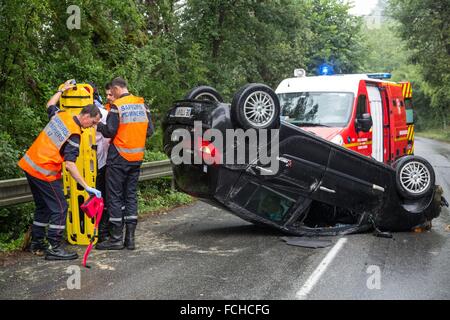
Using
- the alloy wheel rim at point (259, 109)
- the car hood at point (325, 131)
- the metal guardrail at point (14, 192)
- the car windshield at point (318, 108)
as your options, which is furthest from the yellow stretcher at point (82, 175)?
the car windshield at point (318, 108)

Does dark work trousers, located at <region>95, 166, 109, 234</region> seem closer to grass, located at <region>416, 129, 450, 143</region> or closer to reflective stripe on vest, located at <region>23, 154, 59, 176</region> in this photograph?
reflective stripe on vest, located at <region>23, 154, 59, 176</region>

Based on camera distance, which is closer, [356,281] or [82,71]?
[356,281]

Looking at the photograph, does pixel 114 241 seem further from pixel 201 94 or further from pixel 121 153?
pixel 201 94

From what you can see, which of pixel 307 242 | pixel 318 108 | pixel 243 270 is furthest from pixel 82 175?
pixel 318 108

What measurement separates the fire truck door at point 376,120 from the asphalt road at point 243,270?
284 centimetres

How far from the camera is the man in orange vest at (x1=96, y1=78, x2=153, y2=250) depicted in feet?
20.3

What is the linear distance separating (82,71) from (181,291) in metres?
5.61

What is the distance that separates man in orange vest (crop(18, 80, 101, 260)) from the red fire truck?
13.2ft

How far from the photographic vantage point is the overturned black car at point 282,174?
6.36 metres

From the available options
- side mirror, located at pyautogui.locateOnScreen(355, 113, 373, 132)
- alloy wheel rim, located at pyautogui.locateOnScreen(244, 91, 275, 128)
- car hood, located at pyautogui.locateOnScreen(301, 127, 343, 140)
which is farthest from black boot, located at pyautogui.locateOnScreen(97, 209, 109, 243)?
side mirror, located at pyautogui.locateOnScreen(355, 113, 373, 132)

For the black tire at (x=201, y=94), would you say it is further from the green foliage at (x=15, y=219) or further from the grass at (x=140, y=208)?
the green foliage at (x=15, y=219)
